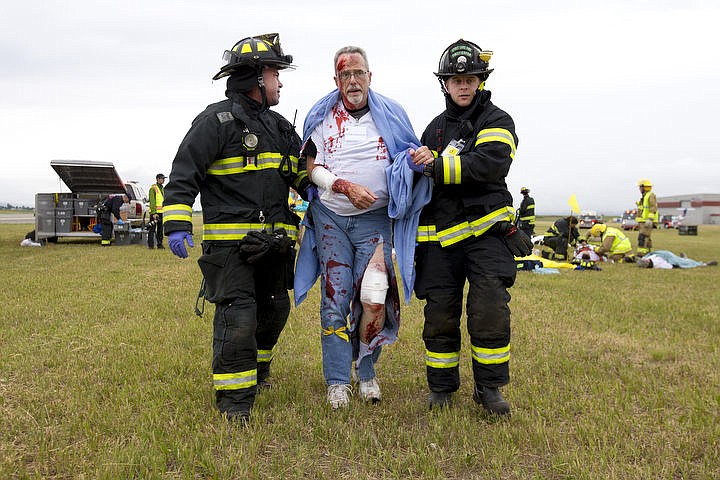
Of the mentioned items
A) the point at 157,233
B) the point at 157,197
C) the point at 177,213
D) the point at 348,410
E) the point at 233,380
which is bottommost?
the point at 348,410

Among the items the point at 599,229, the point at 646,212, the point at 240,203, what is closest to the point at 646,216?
the point at 646,212

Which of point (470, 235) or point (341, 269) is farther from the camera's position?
point (341, 269)

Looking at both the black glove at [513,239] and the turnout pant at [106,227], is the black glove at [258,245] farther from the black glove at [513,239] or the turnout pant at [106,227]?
the turnout pant at [106,227]

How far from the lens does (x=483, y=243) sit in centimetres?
365

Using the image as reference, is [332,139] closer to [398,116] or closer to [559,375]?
[398,116]

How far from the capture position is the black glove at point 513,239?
3.64 meters

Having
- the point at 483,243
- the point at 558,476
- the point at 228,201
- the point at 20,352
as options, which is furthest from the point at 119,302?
the point at 558,476

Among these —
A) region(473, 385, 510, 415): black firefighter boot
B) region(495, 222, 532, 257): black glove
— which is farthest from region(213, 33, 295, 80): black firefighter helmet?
region(473, 385, 510, 415): black firefighter boot

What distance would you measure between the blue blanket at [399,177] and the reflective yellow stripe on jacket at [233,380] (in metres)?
0.72

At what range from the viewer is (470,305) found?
364cm

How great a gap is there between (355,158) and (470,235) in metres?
0.95

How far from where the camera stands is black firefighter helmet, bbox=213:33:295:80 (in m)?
3.75

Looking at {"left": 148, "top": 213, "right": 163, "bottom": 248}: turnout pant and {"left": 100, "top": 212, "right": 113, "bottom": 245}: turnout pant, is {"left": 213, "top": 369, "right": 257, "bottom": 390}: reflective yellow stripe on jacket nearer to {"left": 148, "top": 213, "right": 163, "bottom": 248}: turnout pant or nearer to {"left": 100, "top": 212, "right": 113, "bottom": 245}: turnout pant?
{"left": 148, "top": 213, "right": 163, "bottom": 248}: turnout pant

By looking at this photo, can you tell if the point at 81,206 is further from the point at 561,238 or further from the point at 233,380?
the point at 233,380
